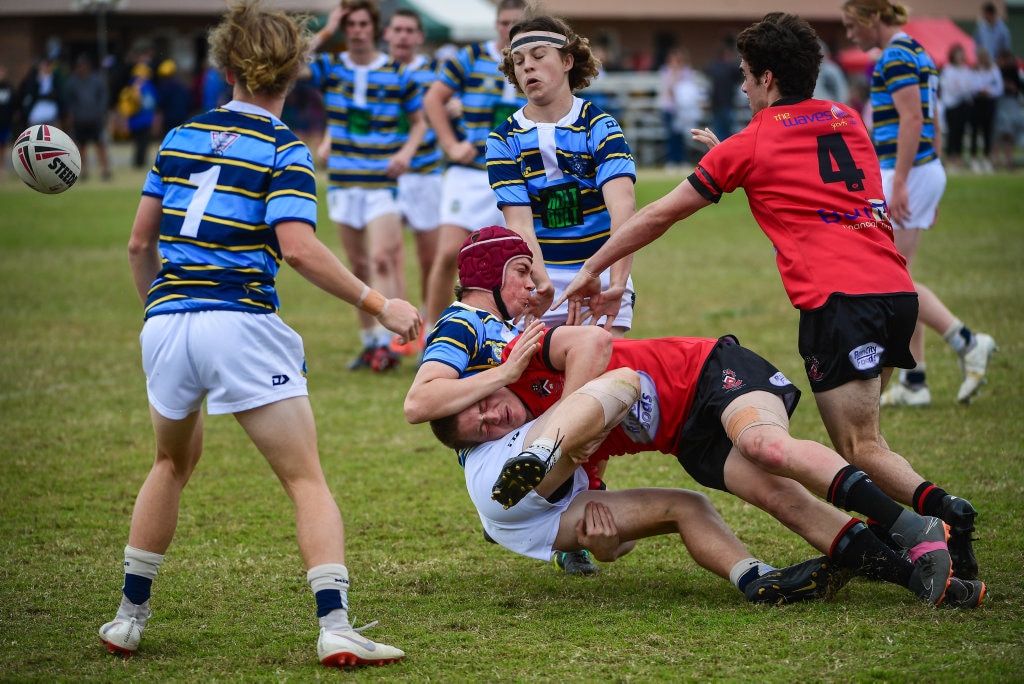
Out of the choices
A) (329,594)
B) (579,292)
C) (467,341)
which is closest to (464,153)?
(579,292)

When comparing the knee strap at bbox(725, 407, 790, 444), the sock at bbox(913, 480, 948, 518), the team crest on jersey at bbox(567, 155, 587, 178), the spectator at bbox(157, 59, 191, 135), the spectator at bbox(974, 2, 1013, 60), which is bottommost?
the sock at bbox(913, 480, 948, 518)

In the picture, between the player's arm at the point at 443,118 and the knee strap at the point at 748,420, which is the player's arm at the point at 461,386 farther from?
the player's arm at the point at 443,118

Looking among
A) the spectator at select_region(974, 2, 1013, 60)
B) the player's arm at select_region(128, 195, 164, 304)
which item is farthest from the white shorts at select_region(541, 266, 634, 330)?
the spectator at select_region(974, 2, 1013, 60)

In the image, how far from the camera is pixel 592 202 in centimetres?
552

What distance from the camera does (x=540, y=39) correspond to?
5.37 m

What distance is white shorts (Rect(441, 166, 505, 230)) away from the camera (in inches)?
365

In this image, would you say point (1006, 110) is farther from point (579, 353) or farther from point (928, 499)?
point (579, 353)

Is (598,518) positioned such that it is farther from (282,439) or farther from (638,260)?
(638,260)

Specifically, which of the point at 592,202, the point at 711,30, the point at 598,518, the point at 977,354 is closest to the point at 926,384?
the point at 977,354

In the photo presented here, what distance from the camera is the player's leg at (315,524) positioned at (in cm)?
387

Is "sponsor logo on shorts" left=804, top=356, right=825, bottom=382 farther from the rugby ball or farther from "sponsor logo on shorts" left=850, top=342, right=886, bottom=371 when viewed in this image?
the rugby ball

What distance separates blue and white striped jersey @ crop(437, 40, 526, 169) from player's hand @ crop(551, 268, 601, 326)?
4639mm

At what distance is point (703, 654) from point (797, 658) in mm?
308

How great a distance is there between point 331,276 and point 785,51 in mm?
1998
